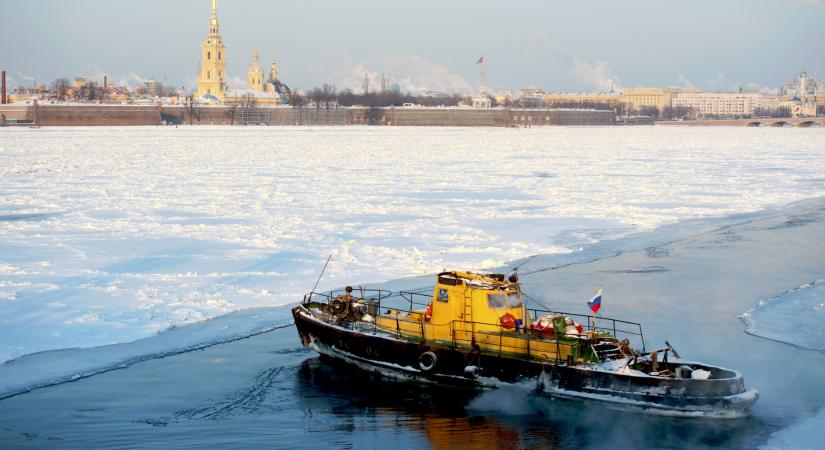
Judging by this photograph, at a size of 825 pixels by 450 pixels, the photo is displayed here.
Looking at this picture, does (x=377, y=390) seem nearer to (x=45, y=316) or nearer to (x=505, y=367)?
(x=505, y=367)

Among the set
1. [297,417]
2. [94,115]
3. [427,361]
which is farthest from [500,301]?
[94,115]

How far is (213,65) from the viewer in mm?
180500

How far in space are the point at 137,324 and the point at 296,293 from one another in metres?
3.45

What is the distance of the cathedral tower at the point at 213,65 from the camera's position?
588 feet

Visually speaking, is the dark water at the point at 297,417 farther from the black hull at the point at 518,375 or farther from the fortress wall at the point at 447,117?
the fortress wall at the point at 447,117

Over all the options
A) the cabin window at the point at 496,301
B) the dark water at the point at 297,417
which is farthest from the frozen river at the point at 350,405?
the cabin window at the point at 496,301

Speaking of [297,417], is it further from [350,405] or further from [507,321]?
[507,321]

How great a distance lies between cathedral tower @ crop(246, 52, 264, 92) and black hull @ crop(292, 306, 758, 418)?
574 feet

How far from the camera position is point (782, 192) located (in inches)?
1615

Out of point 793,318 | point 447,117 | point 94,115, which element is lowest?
point 793,318

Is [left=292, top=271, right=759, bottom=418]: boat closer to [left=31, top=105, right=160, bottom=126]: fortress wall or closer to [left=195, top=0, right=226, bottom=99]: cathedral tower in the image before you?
[left=31, top=105, right=160, bottom=126]: fortress wall

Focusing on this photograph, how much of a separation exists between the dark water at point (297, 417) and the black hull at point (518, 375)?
0.18m

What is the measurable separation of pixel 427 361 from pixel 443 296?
1008mm

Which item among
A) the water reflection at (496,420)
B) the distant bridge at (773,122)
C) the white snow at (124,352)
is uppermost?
the distant bridge at (773,122)
